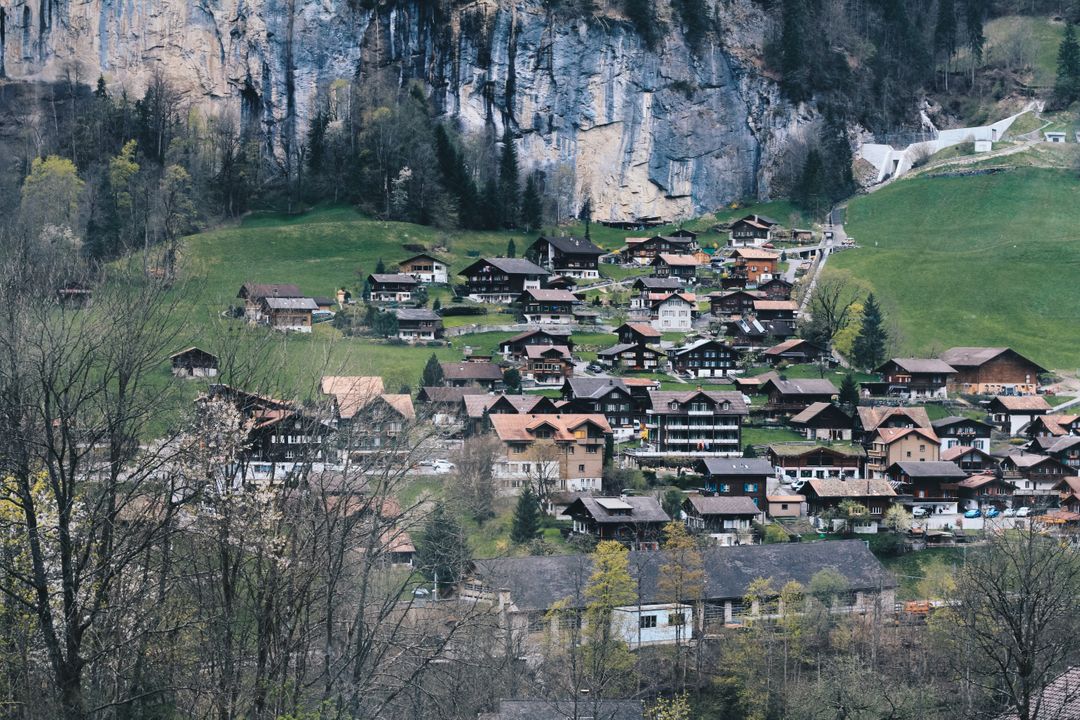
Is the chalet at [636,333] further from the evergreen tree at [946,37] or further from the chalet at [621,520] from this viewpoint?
the evergreen tree at [946,37]

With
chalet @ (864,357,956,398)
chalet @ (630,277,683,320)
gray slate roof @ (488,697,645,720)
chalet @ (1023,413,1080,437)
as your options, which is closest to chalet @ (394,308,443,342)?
chalet @ (630,277,683,320)

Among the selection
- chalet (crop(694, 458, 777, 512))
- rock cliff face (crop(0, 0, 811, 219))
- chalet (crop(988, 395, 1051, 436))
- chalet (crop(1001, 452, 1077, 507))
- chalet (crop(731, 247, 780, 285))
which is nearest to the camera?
chalet (crop(694, 458, 777, 512))

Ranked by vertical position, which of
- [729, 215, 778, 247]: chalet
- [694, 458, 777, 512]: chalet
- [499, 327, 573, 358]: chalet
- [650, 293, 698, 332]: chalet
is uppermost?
[729, 215, 778, 247]: chalet

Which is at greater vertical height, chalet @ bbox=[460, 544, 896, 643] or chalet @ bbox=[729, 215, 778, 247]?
chalet @ bbox=[729, 215, 778, 247]

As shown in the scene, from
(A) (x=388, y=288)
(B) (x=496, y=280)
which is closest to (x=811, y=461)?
(B) (x=496, y=280)

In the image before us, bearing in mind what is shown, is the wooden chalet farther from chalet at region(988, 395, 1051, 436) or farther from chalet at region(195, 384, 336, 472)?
chalet at region(195, 384, 336, 472)

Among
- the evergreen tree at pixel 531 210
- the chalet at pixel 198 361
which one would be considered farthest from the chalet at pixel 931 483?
the evergreen tree at pixel 531 210
